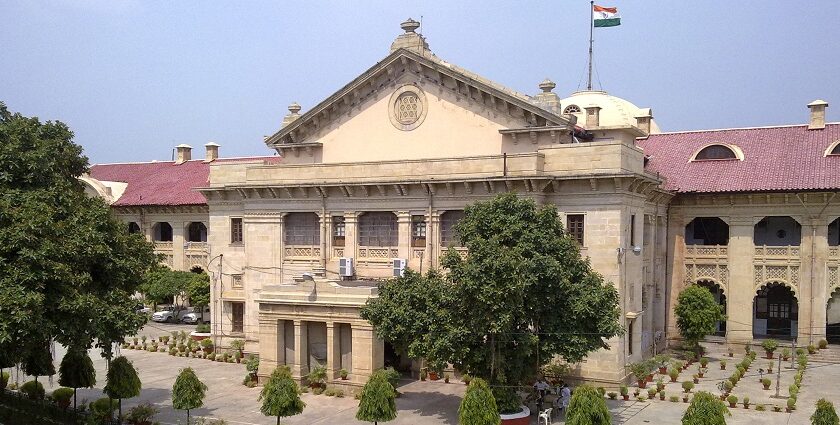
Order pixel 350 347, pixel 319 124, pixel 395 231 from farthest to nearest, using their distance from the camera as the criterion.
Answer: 1. pixel 319 124
2. pixel 395 231
3. pixel 350 347

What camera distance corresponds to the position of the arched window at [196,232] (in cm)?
5297

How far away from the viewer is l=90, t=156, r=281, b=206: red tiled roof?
173 feet

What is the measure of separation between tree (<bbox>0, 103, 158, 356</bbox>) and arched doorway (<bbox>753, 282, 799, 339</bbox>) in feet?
102

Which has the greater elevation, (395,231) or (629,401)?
(395,231)

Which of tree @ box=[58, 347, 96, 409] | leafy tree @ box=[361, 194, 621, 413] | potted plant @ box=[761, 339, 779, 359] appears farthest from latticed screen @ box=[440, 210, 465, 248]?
potted plant @ box=[761, 339, 779, 359]

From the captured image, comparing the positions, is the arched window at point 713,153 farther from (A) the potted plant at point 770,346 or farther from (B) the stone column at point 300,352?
(B) the stone column at point 300,352

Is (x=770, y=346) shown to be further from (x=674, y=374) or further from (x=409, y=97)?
(x=409, y=97)

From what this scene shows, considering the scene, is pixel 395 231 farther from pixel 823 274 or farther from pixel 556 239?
pixel 823 274

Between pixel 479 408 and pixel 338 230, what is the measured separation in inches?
628

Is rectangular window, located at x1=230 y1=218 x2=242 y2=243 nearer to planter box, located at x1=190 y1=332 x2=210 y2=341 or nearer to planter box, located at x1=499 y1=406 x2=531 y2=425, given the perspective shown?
planter box, located at x1=190 y1=332 x2=210 y2=341

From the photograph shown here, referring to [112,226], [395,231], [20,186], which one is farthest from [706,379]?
[20,186]

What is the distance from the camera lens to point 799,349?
36.5 m

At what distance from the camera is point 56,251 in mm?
21953

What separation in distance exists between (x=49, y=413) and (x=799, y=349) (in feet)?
107
